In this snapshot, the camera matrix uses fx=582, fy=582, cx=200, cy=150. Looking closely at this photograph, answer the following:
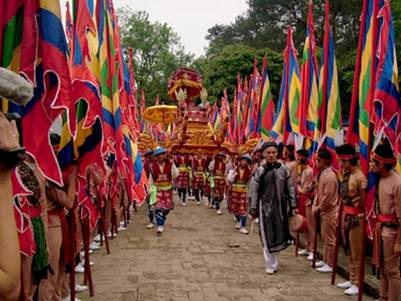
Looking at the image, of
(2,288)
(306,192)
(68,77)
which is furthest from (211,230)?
(2,288)

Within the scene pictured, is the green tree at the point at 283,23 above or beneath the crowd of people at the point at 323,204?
above

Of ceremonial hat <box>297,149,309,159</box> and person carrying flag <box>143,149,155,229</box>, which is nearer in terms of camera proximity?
ceremonial hat <box>297,149,309,159</box>

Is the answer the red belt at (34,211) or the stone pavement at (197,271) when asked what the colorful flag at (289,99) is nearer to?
the stone pavement at (197,271)

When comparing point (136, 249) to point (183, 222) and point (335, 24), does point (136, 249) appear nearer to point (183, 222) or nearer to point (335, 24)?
point (183, 222)

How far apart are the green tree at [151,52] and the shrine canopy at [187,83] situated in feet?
76.2

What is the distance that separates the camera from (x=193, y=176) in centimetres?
1995

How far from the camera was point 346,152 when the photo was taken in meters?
7.45

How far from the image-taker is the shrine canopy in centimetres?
2250

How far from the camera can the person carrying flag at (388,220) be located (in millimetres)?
5941

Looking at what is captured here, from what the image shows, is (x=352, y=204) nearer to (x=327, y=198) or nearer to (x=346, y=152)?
(x=346, y=152)

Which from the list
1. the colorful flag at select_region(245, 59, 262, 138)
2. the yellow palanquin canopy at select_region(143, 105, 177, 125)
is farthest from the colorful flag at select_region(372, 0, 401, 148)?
the yellow palanquin canopy at select_region(143, 105, 177, 125)

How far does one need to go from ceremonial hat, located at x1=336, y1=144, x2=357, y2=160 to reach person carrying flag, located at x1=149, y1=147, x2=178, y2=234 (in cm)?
603

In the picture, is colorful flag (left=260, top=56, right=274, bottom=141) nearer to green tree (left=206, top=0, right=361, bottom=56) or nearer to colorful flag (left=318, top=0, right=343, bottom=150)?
colorful flag (left=318, top=0, right=343, bottom=150)

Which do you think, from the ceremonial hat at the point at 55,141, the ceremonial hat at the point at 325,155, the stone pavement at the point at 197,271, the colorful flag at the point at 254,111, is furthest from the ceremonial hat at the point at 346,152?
the colorful flag at the point at 254,111
